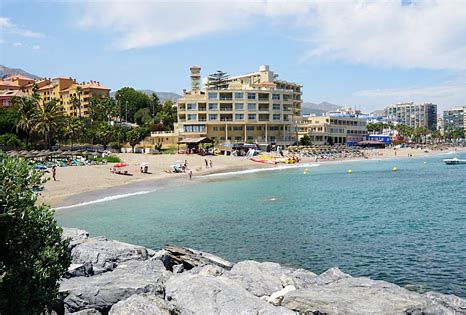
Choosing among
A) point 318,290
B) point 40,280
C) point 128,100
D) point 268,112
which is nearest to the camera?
point 40,280

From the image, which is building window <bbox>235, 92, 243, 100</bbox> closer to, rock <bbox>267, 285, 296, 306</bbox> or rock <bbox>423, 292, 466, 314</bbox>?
rock <bbox>267, 285, 296, 306</bbox>

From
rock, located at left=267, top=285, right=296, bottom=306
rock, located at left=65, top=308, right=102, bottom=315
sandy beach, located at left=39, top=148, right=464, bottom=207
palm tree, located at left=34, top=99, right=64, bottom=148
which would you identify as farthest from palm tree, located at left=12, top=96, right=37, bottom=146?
rock, located at left=267, top=285, right=296, bottom=306

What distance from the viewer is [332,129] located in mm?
124062

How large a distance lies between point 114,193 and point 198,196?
8594mm

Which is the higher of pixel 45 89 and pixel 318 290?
pixel 45 89

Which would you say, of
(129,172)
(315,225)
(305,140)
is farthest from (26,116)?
(315,225)

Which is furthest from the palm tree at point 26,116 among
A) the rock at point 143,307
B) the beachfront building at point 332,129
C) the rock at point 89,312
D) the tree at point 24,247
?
the rock at point 143,307

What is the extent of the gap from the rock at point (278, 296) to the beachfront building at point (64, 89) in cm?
13255

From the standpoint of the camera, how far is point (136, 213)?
32406 mm

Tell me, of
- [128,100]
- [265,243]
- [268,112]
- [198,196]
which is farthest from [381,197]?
[128,100]

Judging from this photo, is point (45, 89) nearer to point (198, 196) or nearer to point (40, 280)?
point (198, 196)

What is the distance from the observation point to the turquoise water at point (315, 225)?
60.0ft

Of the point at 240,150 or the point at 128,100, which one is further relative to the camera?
the point at 128,100

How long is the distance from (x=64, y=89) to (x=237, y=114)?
75514mm
